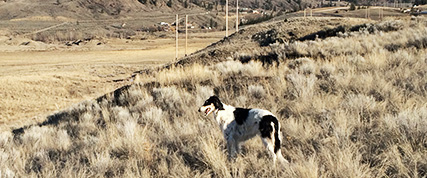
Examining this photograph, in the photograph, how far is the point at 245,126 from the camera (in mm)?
4645

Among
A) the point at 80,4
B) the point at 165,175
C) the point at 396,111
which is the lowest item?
the point at 165,175

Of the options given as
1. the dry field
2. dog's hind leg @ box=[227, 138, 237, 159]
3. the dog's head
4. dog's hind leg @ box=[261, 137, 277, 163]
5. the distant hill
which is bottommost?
the dry field

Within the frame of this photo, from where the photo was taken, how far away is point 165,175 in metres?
4.37

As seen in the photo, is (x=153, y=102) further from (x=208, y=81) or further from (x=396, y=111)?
(x=396, y=111)

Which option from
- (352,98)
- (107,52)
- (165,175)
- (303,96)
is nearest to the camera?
(165,175)

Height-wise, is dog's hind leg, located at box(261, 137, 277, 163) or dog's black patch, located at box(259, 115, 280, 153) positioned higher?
dog's black patch, located at box(259, 115, 280, 153)

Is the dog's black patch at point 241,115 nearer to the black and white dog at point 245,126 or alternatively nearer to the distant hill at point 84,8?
the black and white dog at point 245,126

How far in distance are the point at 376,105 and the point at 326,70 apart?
354 centimetres

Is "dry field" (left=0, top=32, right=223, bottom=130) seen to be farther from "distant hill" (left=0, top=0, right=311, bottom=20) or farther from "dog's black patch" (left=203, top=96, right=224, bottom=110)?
"distant hill" (left=0, top=0, right=311, bottom=20)

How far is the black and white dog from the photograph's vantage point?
13.8 ft

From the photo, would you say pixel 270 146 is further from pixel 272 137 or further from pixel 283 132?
pixel 283 132

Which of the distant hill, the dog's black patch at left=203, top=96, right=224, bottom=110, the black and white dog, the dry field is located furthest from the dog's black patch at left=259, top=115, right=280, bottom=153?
the distant hill

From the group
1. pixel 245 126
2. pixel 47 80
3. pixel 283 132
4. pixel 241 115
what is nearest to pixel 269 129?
pixel 245 126

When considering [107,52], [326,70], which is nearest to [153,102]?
[326,70]
